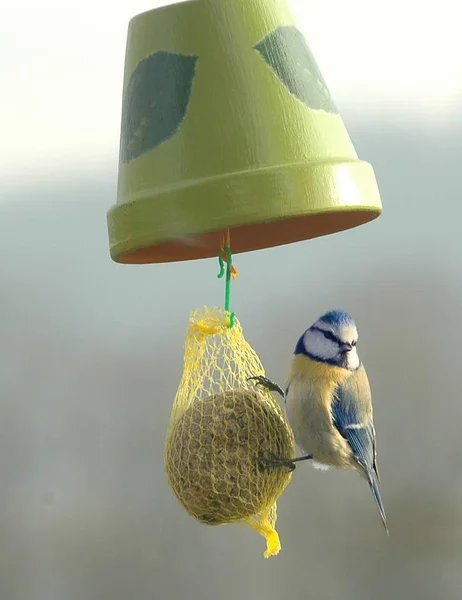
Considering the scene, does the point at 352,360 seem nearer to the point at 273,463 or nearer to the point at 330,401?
the point at 330,401

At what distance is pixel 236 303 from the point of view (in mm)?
2555

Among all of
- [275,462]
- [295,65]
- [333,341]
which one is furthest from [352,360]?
[295,65]

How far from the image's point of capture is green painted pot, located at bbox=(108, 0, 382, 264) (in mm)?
985

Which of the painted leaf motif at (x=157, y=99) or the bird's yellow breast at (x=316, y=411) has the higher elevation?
the painted leaf motif at (x=157, y=99)

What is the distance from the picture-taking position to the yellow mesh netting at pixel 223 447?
3.92ft

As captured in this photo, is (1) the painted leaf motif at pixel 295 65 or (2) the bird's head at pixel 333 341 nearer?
(1) the painted leaf motif at pixel 295 65

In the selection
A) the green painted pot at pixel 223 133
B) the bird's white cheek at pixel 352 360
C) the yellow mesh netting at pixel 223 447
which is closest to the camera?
the green painted pot at pixel 223 133

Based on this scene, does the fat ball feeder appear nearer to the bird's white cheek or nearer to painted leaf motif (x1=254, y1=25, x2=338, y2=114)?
painted leaf motif (x1=254, y1=25, x2=338, y2=114)

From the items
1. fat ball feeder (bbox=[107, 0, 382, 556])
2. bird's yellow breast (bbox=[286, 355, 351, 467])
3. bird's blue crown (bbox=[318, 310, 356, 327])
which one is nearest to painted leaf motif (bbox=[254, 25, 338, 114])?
fat ball feeder (bbox=[107, 0, 382, 556])

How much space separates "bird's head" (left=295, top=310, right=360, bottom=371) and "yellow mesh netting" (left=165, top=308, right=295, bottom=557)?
0.30 feet

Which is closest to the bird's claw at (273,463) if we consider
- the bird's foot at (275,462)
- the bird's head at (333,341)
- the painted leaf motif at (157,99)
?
the bird's foot at (275,462)

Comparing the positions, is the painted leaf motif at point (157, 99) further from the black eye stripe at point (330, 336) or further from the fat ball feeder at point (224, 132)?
the black eye stripe at point (330, 336)

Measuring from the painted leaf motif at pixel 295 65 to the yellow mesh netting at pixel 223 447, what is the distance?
0.30 metres

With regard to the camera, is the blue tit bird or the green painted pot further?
the blue tit bird
